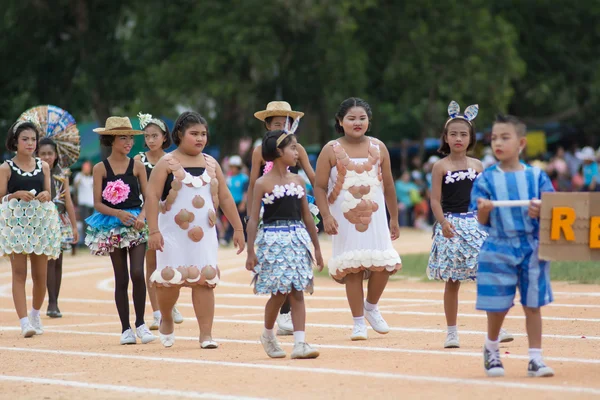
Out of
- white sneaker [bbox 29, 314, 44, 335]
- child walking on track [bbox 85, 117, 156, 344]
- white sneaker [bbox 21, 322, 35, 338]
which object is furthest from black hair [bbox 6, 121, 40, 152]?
white sneaker [bbox 21, 322, 35, 338]

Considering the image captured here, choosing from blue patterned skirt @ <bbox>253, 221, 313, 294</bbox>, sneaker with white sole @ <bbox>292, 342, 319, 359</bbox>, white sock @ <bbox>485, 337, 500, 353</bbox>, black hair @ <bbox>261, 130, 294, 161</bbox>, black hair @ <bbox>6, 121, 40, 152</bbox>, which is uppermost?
black hair @ <bbox>6, 121, 40, 152</bbox>

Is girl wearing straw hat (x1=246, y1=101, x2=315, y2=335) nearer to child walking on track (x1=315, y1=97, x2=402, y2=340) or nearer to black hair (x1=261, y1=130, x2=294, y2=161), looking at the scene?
child walking on track (x1=315, y1=97, x2=402, y2=340)

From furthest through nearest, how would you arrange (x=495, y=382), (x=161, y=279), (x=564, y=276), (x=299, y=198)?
(x=564, y=276) < (x=161, y=279) < (x=299, y=198) < (x=495, y=382)

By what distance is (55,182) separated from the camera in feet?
47.1

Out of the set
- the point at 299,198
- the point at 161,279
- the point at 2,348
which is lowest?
the point at 2,348

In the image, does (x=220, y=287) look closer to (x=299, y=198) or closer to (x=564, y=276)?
(x=564, y=276)

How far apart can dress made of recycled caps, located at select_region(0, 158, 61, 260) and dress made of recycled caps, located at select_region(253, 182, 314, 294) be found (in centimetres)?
379

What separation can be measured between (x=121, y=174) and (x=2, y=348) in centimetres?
204

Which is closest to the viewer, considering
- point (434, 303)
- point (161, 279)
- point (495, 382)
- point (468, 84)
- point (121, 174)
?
point (495, 382)

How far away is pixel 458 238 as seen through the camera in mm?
10430

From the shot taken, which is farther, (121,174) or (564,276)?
(564,276)

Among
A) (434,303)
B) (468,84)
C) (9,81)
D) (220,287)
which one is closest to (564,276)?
(434,303)

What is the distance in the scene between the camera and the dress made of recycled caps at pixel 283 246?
936cm

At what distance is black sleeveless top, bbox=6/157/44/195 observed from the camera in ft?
40.8
